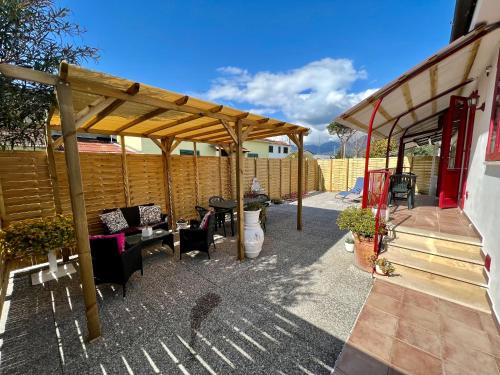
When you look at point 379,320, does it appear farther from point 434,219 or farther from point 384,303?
point 434,219

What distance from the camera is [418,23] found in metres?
5.66

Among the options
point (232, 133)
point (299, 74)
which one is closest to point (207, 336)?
point (232, 133)

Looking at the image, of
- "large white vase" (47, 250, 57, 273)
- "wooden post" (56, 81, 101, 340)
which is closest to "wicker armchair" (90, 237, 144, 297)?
"wooden post" (56, 81, 101, 340)

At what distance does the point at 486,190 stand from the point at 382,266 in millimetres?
1960

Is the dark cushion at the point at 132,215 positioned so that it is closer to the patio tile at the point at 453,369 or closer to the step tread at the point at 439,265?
the step tread at the point at 439,265

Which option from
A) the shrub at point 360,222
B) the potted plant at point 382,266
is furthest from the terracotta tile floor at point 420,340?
the shrub at point 360,222

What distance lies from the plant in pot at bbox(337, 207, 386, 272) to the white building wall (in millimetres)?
1305

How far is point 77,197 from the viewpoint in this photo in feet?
7.19

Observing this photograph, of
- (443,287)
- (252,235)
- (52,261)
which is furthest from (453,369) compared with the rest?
(52,261)

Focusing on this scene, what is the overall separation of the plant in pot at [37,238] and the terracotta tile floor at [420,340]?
4.51 m

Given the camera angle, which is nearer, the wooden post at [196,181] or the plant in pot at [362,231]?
the plant in pot at [362,231]

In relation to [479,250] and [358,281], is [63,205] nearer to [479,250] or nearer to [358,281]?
[358,281]

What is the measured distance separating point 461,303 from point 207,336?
327 centimetres

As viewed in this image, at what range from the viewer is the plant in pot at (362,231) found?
3.59 meters
